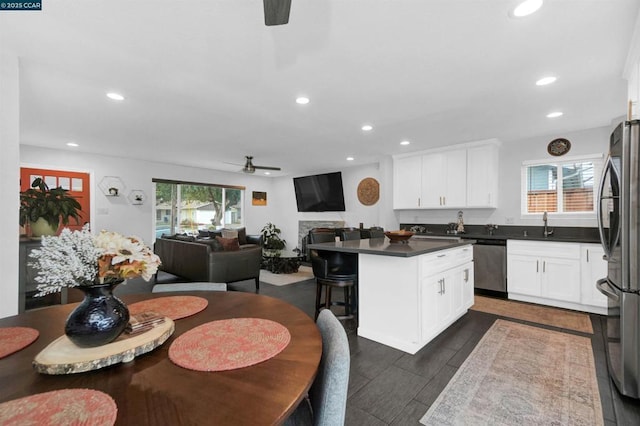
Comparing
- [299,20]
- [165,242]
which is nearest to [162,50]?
[299,20]

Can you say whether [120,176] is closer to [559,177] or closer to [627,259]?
[627,259]

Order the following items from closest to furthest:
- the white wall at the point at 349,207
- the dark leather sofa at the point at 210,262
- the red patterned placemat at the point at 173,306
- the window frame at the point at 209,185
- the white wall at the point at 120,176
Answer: the red patterned placemat at the point at 173,306 < the dark leather sofa at the point at 210,262 < the white wall at the point at 120,176 < the white wall at the point at 349,207 < the window frame at the point at 209,185

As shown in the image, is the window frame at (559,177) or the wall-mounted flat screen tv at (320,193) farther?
the wall-mounted flat screen tv at (320,193)

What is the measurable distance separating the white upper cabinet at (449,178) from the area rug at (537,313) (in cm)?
145

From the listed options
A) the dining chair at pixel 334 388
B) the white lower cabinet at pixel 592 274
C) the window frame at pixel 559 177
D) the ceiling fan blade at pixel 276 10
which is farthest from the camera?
the window frame at pixel 559 177

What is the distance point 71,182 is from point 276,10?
19.2 ft

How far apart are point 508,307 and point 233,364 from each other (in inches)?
155

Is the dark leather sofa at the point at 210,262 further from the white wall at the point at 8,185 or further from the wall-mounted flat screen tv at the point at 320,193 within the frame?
the wall-mounted flat screen tv at the point at 320,193

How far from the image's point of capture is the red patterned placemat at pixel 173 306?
127 cm

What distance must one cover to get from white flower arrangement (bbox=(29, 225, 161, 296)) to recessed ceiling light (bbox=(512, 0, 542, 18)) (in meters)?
2.22

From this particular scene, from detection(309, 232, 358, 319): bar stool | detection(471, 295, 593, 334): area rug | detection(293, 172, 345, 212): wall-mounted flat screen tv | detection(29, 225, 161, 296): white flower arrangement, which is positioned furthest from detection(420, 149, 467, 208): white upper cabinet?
detection(29, 225, 161, 296): white flower arrangement

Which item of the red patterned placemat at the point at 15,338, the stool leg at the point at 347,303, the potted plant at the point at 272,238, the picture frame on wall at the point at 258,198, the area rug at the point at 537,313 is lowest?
the area rug at the point at 537,313

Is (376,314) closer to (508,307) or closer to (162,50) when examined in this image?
(508,307)

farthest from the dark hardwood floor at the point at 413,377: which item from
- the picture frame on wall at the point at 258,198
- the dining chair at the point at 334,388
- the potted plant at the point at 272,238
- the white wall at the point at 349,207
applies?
the picture frame on wall at the point at 258,198
